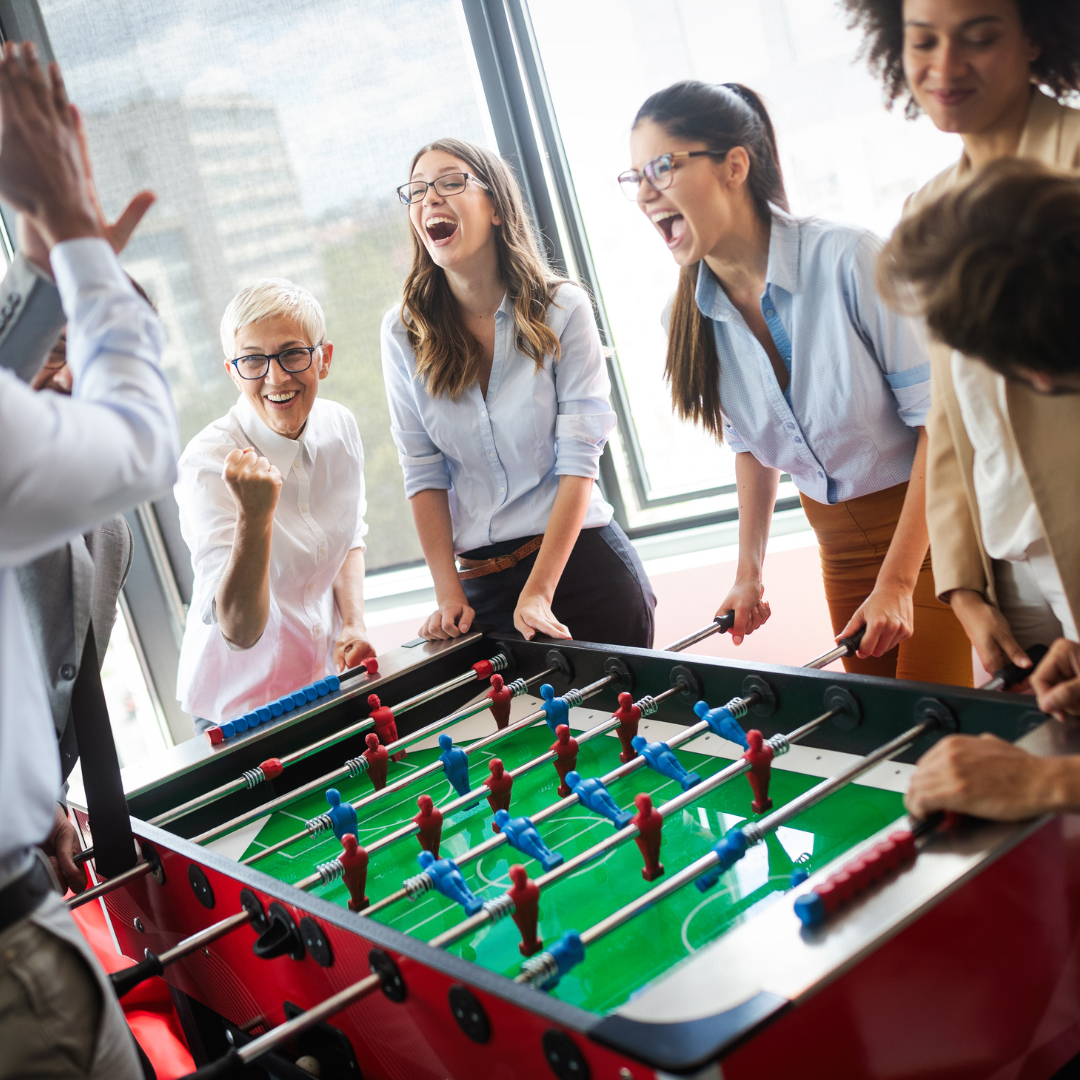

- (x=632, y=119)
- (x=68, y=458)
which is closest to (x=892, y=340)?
(x=68, y=458)

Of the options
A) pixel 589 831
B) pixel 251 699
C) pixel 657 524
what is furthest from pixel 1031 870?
pixel 657 524

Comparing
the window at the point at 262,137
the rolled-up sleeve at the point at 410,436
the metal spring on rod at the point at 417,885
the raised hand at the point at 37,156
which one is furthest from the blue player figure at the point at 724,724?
the window at the point at 262,137

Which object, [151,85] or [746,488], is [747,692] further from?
[151,85]

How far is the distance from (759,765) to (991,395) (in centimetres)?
57

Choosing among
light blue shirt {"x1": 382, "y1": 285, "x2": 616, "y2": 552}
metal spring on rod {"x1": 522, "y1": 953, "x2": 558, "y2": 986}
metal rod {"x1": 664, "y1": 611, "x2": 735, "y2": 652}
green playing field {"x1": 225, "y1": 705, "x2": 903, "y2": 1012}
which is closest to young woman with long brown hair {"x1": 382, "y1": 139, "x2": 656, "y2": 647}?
light blue shirt {"x1": 382, "y1": 285, "x2": 616, "y2": 552}

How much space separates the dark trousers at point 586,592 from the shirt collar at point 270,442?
1.59 ft

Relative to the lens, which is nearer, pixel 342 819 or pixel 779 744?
pixel 779 744

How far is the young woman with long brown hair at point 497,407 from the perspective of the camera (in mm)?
2283

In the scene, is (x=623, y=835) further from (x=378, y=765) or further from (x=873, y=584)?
(x=873, y=584)

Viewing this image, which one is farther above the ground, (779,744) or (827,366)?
(827,366)

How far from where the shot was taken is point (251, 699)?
7.68 feet

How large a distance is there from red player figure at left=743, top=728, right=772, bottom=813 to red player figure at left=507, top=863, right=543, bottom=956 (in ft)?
1.10

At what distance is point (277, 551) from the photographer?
7.74ft

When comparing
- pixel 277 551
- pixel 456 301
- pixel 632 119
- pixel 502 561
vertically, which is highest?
pixel 632 119
